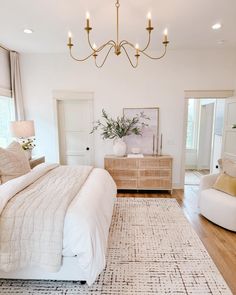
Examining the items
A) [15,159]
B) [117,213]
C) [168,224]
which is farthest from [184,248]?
[15,159]

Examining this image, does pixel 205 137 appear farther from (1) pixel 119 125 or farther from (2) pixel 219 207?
(2) pixel 219 207

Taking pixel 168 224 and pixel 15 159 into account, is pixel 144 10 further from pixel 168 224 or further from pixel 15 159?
pixel 168 224

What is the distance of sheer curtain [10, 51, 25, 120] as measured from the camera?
13.8ft

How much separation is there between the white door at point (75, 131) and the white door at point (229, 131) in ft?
9.59

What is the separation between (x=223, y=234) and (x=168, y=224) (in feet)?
2.47

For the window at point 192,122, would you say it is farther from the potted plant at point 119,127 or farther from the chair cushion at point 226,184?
the chair cushion at point 226,184

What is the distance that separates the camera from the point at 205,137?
6379mm

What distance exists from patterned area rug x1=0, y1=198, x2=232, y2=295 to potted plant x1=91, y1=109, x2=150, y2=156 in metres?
1.62

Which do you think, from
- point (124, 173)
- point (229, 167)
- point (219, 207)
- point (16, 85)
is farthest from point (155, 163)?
point (16, 85)

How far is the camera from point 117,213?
10.9ft

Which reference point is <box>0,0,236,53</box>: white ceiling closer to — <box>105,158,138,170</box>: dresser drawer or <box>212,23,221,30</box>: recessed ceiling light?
<box>212,23,221,30</box>: recessed ceiling light

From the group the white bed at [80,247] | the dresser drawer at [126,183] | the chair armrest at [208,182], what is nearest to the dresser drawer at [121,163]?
the dresser drawer at [126,183]

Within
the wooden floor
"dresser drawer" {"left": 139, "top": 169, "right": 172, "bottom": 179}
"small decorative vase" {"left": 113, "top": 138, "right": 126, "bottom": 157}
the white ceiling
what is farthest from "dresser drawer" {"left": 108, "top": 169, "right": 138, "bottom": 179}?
the white ceiling

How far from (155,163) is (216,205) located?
150 centimetres
